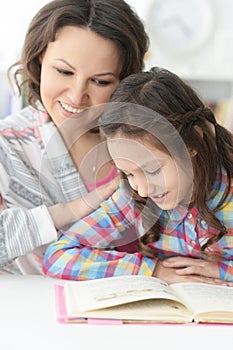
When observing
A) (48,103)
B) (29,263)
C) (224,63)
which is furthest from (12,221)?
(224,63)

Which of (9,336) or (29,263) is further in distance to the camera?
(29,263)

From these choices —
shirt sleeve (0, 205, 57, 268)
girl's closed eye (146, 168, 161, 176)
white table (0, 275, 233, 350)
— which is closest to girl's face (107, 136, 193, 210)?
girl's closed eye (146, 168, 161, 176)

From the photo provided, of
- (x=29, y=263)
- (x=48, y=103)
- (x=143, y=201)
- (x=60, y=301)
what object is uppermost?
(x=48, y=103)

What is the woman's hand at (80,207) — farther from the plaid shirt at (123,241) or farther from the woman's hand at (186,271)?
the woman's hand at (186,271)

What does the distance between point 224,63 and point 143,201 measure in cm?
205

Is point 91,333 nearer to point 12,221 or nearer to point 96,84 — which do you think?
point 12,221

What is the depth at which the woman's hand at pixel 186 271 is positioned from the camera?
1.33m

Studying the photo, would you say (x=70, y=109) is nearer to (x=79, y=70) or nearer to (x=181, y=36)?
(x=79, y=70)

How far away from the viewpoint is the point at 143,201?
1.40 m

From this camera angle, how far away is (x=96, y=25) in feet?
4.82

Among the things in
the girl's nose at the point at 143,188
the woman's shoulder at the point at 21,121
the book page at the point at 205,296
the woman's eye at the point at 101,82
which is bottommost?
the book page at the point at 205,296

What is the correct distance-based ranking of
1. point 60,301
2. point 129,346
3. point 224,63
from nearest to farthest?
1. point 129,346
2. point 60,301
3. point 224,63

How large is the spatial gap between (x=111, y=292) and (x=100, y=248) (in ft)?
0.99

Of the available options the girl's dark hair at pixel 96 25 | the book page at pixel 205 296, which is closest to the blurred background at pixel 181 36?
the girl's dark hair at pixel 96 25
